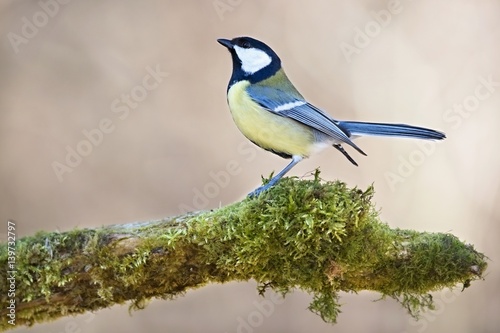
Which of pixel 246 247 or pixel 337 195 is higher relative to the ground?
pixel 337 195

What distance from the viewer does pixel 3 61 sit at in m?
4.71

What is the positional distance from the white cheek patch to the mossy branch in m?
0.90

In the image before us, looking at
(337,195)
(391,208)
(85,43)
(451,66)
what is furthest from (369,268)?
(85,43)

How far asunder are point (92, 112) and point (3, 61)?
83 cm

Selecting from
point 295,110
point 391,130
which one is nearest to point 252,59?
point 295,110

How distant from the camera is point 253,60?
9.20ft

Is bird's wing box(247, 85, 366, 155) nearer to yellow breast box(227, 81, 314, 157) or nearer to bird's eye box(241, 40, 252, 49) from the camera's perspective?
yellow breast box(227, 81, 314, 157)

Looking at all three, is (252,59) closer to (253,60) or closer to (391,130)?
(253,60)

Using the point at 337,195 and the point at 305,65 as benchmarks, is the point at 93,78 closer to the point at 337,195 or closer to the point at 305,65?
the point at 305,65

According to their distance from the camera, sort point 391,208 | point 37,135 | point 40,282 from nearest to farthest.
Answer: point 40,282 → point 391,208 → point 37,135

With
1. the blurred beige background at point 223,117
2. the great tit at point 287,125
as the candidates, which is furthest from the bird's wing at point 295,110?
the blurred beige background at point 223,117

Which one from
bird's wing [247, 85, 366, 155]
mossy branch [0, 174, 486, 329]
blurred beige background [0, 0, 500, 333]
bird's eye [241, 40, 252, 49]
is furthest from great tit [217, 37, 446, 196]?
blurred beige background [0, 0, 500, 333]

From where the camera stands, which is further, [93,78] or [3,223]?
[93,78]

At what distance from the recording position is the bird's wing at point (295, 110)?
2598 millimetres
